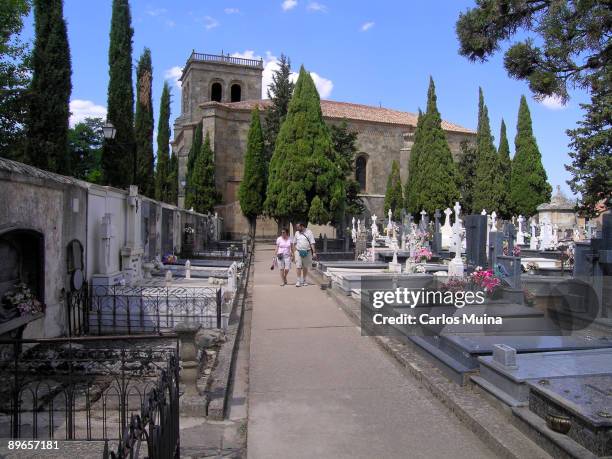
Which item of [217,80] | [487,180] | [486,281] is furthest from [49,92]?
[217,80]

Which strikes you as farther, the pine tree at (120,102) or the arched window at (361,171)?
the arched window at (361,171)

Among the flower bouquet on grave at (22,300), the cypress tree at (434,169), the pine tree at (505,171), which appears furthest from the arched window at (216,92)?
the flower bouquet on grave at (22,300)

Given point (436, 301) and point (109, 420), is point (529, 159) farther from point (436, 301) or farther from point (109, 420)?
point (109, 420)

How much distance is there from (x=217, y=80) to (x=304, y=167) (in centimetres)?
2475

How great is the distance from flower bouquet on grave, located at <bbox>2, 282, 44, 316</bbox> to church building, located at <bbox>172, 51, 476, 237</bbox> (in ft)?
97.4

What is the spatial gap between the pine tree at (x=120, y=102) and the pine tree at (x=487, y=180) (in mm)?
24500

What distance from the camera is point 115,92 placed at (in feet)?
78.0

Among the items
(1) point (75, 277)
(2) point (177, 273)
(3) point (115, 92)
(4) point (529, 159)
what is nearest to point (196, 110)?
(3) point (115, 92)

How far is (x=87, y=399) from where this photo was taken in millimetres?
4484

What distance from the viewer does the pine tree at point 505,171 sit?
1499 inches

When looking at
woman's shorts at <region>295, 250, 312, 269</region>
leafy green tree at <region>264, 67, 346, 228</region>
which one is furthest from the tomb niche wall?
leafy green tree at <region>264, 67, 346, 228</region>

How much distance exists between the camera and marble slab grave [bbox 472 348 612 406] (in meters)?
4.82

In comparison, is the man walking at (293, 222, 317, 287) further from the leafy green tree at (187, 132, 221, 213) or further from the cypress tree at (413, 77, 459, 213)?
the leafy green tree at (187, 132, 221, 213)

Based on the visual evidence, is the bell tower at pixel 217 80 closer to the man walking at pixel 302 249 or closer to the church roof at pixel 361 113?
the church roof at pixel 361 113
